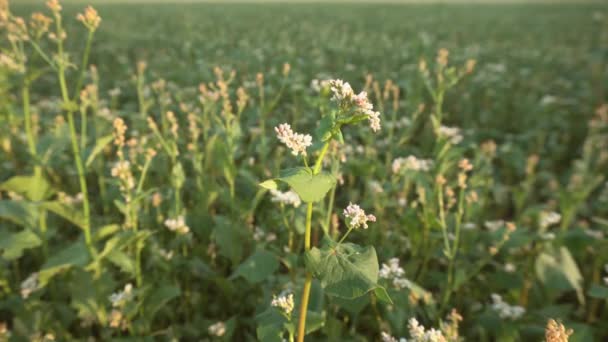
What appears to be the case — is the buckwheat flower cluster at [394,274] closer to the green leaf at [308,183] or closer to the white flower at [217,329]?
the white flower at [217,329]

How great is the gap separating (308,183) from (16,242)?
70.9 inches

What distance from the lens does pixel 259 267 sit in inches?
85.4

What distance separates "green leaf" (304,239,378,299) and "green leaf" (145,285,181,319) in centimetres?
112

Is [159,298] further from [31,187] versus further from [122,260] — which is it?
[31,187]

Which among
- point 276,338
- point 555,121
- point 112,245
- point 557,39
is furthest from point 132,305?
point 557,39

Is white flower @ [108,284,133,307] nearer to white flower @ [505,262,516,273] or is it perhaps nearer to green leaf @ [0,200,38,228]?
green leaf @ [0,200,38,228]

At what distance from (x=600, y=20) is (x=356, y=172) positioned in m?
15.8

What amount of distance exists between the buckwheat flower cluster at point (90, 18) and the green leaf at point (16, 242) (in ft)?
3.62

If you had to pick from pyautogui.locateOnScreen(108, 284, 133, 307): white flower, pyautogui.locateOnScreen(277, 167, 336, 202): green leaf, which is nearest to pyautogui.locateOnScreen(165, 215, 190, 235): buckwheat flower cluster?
pyautogui.locateOnScreen(108, 284, 133, 307): white flower

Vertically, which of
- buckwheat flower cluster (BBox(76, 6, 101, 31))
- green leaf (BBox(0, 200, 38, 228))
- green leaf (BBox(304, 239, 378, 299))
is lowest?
green leaf (BBox(0, 200, 38, 228))

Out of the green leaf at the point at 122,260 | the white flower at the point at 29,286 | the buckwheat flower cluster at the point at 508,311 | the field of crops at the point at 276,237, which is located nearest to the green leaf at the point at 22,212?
the field of crops at the point at 276,237

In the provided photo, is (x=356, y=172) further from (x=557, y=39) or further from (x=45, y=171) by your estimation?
(x=557, y=39)

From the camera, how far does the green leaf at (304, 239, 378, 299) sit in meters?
1.25

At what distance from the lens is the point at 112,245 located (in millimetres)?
2182
